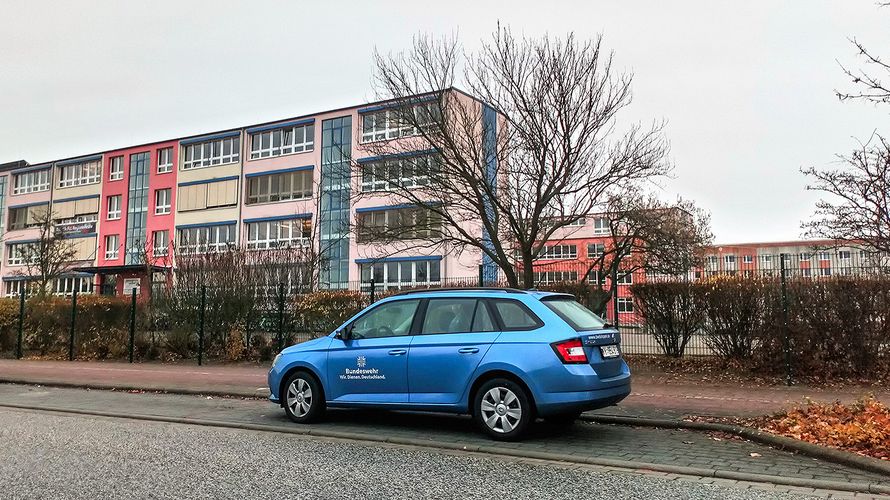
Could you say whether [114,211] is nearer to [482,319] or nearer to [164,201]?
[164,201]

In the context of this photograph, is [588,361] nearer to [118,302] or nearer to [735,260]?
[735,260]

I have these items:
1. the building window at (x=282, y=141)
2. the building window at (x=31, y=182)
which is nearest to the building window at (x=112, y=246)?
the building window at (x=31, y=182)

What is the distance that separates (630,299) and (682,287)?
112 cm

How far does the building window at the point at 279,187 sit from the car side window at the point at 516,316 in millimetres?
42517

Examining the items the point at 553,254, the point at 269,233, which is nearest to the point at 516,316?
the point at 553,254

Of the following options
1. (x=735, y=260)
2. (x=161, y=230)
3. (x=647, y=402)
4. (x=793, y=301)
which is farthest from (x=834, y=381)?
(x=161, y=230)

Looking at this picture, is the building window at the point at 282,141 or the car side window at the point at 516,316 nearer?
the car side window at the point at 516,316

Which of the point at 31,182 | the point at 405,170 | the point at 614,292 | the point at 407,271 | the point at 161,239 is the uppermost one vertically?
the point at 31,182

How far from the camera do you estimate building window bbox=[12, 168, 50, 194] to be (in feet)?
220

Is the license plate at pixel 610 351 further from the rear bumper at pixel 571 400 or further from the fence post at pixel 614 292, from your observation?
the fence post at pixel 614 292

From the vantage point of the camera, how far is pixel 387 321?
865cm

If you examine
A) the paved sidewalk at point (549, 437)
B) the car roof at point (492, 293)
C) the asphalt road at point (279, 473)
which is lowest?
the asphalt road at point (279, 473)

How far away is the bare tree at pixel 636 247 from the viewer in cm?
1471

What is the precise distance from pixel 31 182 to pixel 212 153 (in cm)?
2659
